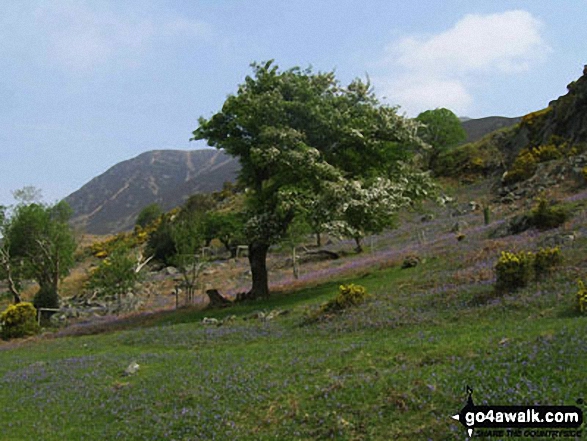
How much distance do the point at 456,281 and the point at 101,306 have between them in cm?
3881

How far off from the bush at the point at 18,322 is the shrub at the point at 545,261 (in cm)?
3218

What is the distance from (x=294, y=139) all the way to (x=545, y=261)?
14518 millimetres

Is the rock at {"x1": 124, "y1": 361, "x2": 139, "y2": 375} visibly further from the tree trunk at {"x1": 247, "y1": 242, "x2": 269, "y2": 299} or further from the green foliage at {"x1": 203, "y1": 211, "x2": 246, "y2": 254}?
the tree trunk at {"x1": 247, "y1": 242, "x2": 269, "y2": 299}

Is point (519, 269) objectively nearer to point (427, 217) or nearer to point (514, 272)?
point (514, 272)

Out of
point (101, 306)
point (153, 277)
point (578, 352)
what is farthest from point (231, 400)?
point (153, 277)

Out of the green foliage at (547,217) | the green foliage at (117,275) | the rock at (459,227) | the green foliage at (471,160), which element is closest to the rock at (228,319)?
the green foliage at (547,217)

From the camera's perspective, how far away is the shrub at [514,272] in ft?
56.6

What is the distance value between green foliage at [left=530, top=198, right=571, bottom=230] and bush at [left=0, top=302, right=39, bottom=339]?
33621mm

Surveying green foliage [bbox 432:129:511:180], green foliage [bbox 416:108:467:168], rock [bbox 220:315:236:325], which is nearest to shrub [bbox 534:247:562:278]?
rock [bbox 220:315:236:325]

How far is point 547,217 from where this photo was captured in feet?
91.8

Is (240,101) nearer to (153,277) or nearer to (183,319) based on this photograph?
(183,319)

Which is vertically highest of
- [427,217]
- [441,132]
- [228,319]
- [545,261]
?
[441,132]

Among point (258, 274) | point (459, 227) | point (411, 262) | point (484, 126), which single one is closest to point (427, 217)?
point (459, 227)

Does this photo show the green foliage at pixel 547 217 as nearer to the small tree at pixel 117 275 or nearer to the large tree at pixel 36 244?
the small tree at pixel 117 275
